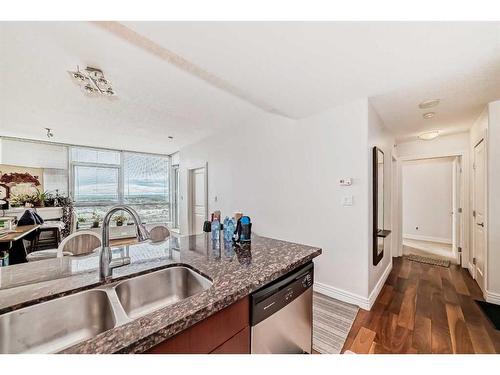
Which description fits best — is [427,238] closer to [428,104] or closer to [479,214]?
[479,214]

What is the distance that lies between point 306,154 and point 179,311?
250cm

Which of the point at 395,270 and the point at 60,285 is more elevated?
the point at 60,285

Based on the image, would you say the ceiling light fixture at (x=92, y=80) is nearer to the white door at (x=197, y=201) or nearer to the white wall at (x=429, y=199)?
the white door at (x=197, y=201)

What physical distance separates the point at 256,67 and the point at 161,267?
5.30 ft

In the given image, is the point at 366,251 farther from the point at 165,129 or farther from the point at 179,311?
the point at 165,129

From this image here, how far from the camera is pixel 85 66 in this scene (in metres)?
1.94

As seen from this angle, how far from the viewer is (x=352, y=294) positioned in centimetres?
236

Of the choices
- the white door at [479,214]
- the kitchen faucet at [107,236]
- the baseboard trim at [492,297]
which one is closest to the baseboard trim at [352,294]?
the baseboard trim at [492,297]

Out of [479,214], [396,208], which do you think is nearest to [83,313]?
[479,214]

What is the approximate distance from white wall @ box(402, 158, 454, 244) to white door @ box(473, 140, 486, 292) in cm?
250

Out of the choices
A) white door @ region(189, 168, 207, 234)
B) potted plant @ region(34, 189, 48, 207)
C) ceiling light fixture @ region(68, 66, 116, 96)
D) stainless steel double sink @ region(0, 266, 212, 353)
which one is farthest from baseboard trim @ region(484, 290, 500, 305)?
potted plant @ region(34, 189, 48, 207)

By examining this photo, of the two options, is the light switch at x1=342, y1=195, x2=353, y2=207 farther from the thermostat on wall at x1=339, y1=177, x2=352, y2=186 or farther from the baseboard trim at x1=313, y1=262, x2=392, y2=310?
the baseboard trim at x1=313, y1=262, x2=392, y2=310

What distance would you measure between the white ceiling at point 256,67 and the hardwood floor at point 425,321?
7.52 ft
